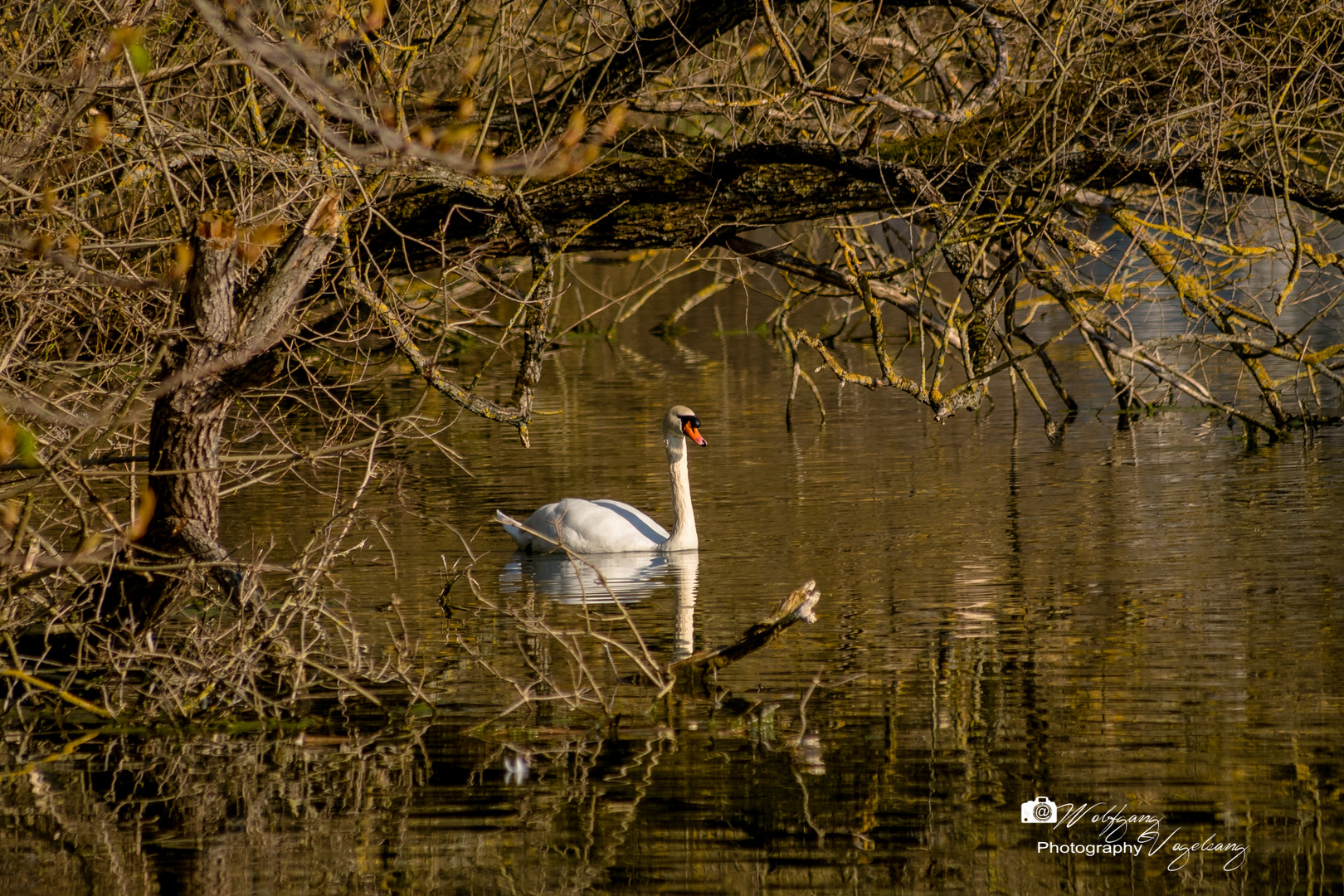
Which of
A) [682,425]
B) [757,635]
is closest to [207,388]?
[757,635]

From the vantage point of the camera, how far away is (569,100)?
1096cm

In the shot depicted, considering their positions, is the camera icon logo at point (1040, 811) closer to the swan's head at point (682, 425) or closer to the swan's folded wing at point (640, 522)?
the swan's folded wing at point (640, 522)

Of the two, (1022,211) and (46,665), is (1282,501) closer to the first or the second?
(1022,211)

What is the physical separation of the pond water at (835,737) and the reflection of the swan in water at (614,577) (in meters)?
0.05

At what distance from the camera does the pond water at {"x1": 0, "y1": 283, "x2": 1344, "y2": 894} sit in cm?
584

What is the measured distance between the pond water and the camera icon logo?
0.11 feet

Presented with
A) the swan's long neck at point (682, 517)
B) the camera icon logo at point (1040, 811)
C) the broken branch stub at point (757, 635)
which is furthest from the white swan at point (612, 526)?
the camera icon logo at point (1040, 811)

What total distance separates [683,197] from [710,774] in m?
5.02

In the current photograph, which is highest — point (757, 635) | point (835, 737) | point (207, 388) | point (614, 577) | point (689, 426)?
point (689, 426)

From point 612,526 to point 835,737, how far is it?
4930mm

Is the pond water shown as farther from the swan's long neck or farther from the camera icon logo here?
the swan's long neck

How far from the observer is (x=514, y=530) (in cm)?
1220

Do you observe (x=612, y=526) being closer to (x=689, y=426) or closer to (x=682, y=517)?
(x=682, y=517)

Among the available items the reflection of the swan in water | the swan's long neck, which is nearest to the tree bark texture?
the swan's long neck
